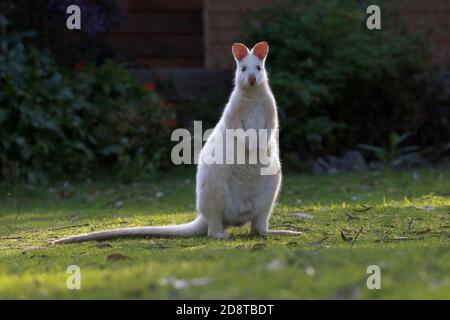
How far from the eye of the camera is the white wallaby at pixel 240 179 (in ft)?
22.1

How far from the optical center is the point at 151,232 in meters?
6.99

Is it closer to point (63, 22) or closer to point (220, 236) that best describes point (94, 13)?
point (63, 22)

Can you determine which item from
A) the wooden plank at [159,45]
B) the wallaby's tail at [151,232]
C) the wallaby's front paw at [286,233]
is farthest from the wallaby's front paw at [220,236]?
the wooden plank at [159,45]

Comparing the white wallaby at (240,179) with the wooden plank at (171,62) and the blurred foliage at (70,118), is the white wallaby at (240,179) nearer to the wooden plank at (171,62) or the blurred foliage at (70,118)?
the blurred foliage at (70,118)

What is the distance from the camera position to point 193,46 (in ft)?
56.5

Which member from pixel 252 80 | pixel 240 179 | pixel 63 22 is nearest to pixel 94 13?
pixel 63 22

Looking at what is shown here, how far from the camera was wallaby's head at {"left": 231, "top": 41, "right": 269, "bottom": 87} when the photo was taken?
6891mm

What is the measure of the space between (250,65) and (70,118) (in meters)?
6.09

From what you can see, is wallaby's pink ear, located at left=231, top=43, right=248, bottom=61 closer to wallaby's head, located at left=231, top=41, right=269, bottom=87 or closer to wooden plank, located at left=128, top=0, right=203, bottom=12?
wallaby's head, located at left=231, top=41, right=269, bottom=87

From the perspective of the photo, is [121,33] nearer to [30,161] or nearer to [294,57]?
[294,57]

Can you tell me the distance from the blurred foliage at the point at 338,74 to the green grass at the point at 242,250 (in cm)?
262

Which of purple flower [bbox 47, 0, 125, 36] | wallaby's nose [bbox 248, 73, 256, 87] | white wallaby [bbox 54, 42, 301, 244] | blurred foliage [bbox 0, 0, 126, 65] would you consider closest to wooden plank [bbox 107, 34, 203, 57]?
blurred foliage [bbox 0, 0, 126, 65]
